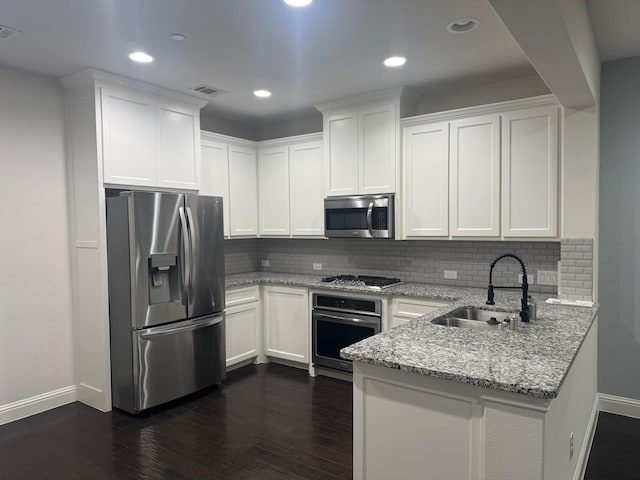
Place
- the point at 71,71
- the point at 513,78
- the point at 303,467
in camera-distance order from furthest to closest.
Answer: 1. the point at 513,78
2. the point at 71,71
3. the point at 303,467

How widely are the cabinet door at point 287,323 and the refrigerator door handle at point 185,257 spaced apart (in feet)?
3.80

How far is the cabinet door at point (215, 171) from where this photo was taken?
15.0 feet

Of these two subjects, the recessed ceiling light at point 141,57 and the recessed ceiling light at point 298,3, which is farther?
the recessed ceiling light at point 141,57

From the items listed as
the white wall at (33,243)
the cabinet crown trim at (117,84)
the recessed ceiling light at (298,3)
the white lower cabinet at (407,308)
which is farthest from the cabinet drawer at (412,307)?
the white wall at (33,243)

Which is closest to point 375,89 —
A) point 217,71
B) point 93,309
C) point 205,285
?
point 217,71

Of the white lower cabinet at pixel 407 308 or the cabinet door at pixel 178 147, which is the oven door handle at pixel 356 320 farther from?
the cabinet door at pixel 178 147

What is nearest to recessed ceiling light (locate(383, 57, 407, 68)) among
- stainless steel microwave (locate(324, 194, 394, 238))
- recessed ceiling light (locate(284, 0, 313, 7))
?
recessed ceiling light (locate(284, 0, 313, 7))

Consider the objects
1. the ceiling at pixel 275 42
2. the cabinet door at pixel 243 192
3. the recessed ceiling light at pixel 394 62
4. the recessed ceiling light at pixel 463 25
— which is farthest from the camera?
the cabinet door at pixel 243 192

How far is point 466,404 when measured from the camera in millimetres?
1801

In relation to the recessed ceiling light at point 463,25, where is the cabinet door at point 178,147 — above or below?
below

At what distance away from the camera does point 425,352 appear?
2.01m

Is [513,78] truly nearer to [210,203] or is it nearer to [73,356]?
[210,203]

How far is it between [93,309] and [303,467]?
2201 mm

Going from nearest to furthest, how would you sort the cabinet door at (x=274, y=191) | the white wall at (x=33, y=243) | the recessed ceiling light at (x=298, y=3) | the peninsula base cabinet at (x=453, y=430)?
the peninsula base cabinet at (x=453, y=430) < the recessed ceiling light at (x=298, y=3) < the white wall at (x=33, y=243) < the cabinet door at (x=274, y=191)
